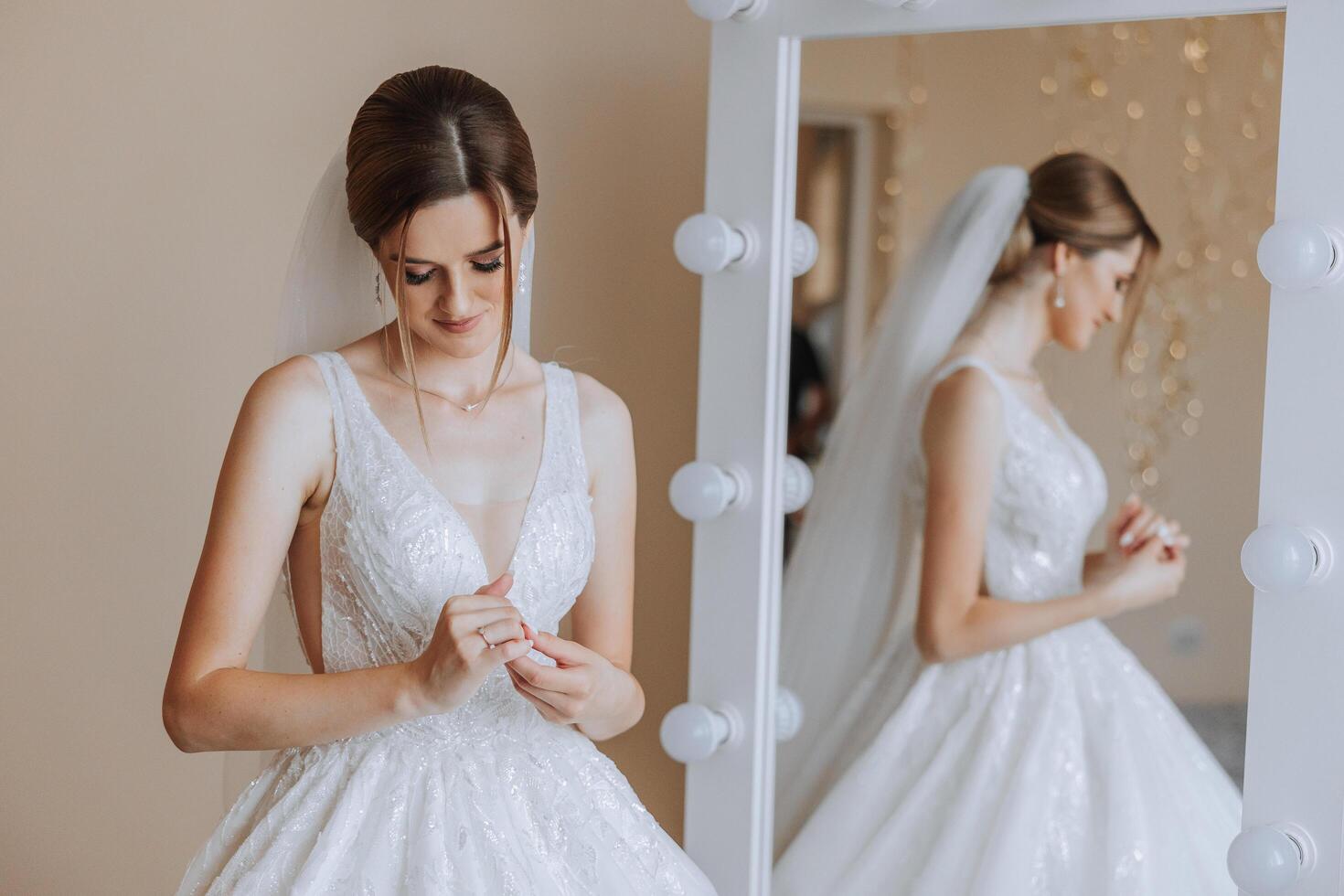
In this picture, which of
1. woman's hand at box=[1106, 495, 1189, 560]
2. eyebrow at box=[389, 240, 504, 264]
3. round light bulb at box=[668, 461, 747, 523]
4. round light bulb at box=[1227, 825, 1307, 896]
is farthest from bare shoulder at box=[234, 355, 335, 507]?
round light bulb at box=[1227, 825, 1307, 896]

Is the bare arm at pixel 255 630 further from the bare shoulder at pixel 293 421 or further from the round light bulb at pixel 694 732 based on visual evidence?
the round light bulb at pixel 694 732

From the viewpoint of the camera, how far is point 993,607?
1.18m

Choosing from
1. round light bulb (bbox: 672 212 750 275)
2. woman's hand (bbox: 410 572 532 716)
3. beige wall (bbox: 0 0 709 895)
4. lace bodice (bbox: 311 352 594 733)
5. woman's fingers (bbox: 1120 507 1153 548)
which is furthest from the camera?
beige wall (bbox: 0 0 709 895)

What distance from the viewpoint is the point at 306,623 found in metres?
1.08

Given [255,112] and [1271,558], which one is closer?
[1271,558]

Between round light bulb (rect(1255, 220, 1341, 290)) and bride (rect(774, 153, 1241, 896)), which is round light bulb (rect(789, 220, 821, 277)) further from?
round light bulb (rect(1255, 220, 1341, 290))

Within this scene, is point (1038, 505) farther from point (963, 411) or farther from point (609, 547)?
point (609, 547)

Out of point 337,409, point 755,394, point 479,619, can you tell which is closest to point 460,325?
point 337,409

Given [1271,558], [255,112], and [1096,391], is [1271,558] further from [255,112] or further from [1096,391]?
[255,112]

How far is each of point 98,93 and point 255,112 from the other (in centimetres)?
19

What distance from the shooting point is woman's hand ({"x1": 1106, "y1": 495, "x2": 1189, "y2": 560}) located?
3.61ft

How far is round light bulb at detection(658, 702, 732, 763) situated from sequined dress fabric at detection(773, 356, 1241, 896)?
114 mm

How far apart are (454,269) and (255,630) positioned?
0.93 feet

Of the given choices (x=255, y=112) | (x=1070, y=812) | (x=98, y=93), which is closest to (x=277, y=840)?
(x=1070, y=812)
